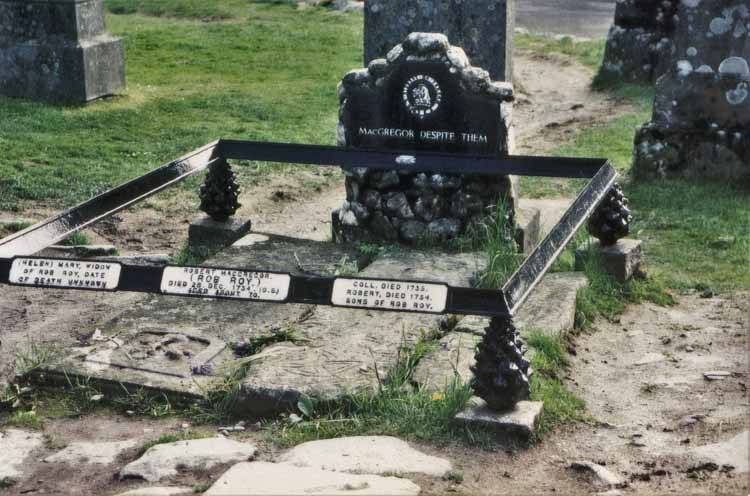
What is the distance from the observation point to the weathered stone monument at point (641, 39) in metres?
13.0

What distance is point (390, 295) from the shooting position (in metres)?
4.60

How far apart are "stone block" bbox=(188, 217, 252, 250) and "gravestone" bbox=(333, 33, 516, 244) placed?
0.65 metres

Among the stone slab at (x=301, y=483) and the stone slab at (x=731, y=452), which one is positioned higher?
the stone slab at (x=301, y=483)

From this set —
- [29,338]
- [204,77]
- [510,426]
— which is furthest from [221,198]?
[204,77]

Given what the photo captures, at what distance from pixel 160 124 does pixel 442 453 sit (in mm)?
7123

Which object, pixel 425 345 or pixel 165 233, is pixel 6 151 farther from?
pixel 425 345

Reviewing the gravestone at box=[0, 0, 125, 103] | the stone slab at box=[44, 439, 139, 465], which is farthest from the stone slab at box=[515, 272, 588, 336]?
the gravestone at box=[0, 0, 125, 103]

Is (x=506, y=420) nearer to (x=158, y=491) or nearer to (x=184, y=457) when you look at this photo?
(x=184, y=457)

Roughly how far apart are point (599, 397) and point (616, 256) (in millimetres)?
1556

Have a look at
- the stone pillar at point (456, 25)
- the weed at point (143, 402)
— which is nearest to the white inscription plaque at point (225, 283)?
the weed at point (143, 402)

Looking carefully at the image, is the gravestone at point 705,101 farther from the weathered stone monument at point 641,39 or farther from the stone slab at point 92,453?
the stone slab at point 92,453

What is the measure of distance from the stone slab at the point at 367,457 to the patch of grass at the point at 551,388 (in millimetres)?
535

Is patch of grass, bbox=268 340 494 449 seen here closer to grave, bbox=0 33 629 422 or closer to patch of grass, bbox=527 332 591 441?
grave, bbox=0 33 629 422

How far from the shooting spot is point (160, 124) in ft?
36.4
